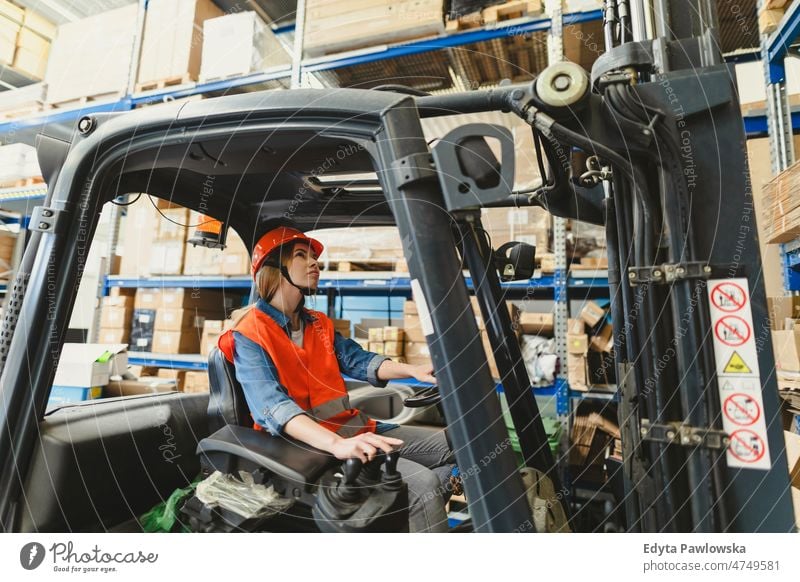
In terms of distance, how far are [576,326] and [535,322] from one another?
0.24 metres

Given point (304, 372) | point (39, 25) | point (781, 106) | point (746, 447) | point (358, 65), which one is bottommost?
point (746, 447)

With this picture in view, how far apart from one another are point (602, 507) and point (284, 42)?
13.8 feet

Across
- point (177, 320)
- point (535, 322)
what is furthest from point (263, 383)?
point (177, 320)

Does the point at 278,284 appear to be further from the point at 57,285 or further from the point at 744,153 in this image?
the point at 744,153

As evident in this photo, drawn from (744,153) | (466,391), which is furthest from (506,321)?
(744,153)

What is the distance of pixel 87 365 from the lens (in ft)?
9.41

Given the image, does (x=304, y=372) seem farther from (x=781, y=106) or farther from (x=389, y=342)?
(x=781, y=106)

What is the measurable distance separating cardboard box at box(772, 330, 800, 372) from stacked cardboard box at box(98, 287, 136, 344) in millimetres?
4327

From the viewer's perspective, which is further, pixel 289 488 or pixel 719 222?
pixel 289 488

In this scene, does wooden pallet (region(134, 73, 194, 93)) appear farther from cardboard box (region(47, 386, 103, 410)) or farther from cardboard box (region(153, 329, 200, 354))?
cardboard box (region(47, 386, 103, 410))

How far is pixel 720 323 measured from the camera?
0.82 m

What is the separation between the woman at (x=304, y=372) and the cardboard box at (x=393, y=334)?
1125 mm

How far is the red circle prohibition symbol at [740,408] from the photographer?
0.80 metres
